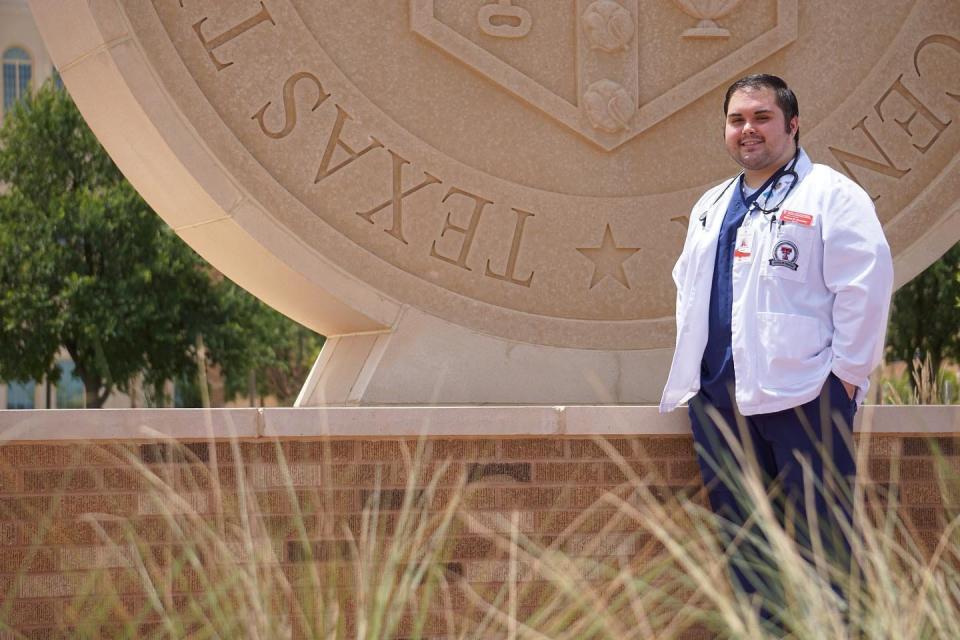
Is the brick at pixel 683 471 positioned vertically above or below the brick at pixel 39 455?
below

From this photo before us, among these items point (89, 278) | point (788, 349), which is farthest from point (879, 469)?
point (89, 278)

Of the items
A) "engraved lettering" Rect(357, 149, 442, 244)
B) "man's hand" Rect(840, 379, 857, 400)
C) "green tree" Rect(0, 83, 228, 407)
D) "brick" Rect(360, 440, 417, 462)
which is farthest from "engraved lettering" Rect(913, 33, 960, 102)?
"green tree" Rect(0, 83, 228, 407)

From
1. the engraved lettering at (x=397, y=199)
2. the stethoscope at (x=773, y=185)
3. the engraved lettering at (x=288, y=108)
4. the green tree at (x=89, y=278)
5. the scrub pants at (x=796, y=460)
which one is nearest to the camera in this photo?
the scrub pants at (x=796, y=460)

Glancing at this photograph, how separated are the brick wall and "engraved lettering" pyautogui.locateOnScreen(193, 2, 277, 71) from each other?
62.7 inches

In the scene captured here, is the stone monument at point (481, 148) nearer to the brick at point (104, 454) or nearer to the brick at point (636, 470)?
the brick at point (636, 470)

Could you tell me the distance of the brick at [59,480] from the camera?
4180 mm

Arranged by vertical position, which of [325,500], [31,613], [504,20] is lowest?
[31,613]

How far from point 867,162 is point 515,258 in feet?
5.26

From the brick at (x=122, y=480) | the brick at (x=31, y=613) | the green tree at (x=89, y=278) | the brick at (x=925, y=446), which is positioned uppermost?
the green tree at (x=89, y=278)

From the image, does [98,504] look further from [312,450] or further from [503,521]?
[503,521]

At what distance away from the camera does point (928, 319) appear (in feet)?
59.0

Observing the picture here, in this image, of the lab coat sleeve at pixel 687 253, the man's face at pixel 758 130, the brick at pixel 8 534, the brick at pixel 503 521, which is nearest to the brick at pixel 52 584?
the brick at pixel 8 534

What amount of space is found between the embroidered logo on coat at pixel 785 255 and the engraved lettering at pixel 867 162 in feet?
6.19

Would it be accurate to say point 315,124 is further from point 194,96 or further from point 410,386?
point 410,386
